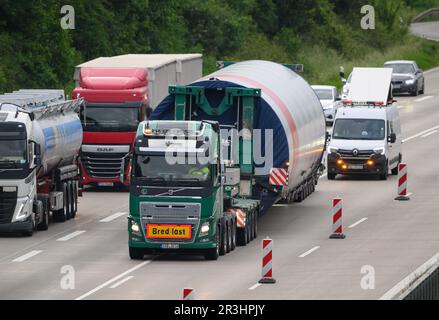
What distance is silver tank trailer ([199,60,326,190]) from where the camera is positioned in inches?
1577

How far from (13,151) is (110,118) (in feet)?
33.2

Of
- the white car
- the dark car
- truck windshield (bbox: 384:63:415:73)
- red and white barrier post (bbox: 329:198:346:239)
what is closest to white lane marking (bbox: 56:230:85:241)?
red and white barrier post (bbox: 329:198:346:239)

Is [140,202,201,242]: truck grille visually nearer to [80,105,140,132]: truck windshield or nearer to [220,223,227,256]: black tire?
[220,223,227,256]: black tire

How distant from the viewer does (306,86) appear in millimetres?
45562

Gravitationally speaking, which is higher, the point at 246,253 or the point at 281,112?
the point at 281,112

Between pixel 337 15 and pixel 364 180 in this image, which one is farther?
pixel 337 15

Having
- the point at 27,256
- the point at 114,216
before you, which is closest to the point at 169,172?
the point at 27,256

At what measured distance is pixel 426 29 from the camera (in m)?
109

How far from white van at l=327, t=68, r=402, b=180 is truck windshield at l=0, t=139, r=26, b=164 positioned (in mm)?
15443

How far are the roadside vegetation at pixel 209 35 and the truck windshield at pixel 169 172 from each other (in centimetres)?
2357
